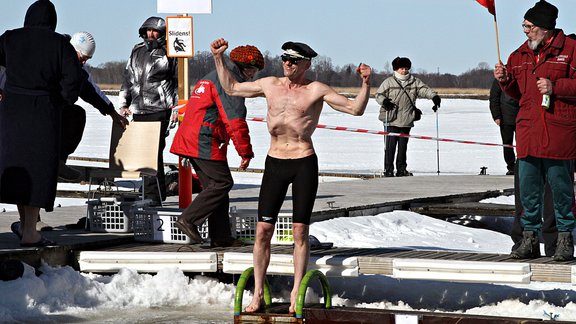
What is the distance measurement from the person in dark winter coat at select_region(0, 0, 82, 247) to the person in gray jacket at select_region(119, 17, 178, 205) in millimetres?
3462

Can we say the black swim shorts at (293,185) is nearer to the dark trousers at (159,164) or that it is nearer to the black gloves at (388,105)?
the dark trousers at (159,164)

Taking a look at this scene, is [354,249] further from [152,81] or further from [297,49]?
[152,81]

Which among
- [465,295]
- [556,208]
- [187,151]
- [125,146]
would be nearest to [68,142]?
[125,146]

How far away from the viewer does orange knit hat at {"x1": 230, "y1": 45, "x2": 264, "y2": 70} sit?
909 cm

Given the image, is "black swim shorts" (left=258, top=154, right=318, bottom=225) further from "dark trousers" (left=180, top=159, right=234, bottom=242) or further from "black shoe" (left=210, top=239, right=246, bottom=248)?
"black shoe" (left=210, top=239, right=246, bottom=248)

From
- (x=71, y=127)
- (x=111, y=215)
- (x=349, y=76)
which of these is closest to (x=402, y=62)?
(x=71, y=127)

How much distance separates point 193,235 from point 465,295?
209cm

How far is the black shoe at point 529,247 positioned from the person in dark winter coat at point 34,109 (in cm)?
327

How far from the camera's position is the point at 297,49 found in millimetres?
7984

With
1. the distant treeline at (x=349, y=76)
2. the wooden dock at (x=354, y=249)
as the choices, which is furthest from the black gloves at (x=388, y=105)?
the distant treeline at (x=349, y=76)

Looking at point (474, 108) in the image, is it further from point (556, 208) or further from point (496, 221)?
point (556, 208)

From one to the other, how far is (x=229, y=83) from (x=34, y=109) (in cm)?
171

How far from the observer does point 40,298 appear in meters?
8.86

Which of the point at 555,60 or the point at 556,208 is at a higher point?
the point at 555,60
